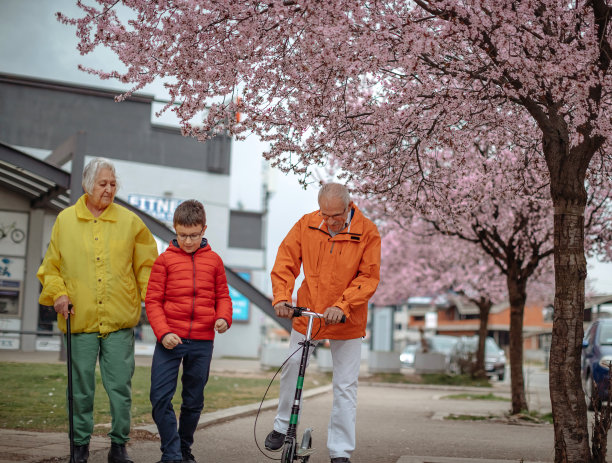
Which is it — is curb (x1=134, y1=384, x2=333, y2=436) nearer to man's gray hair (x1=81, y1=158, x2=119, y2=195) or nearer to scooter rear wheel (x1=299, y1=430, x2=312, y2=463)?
scooter rear wheel (x1=299, y1=430, x2=312, y2=463)

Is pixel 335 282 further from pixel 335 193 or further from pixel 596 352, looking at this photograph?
pixel 596 352

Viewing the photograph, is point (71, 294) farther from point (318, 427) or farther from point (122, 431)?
point (318, 427)

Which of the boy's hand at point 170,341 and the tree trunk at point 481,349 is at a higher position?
the boy's hand at point 170,341

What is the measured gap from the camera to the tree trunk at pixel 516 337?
12.5 m

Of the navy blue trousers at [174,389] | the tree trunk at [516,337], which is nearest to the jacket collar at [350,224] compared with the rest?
the navy blue trousers at [174,389]

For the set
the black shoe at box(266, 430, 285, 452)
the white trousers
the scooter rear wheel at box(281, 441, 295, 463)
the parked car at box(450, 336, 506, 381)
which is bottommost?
the parked car at box(450, 336, 506, 381)

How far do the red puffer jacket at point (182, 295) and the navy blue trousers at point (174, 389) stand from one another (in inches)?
4.8

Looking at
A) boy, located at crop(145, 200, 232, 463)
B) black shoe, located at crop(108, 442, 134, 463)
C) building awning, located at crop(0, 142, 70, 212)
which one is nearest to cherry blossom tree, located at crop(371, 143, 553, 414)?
boy, located at crop(145, 200, 232, 463)

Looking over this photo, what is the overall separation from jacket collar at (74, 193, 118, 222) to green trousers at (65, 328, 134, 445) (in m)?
0.78

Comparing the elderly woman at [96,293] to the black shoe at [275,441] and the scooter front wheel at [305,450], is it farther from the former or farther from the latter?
the scooter front wheel at [305,450]

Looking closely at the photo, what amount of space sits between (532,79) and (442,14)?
88 centimetres

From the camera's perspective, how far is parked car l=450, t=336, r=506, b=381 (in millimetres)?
26514

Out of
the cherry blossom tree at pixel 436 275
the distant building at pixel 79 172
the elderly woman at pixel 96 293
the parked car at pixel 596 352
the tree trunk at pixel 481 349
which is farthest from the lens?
the cherry blossom tree at pixel 436 275

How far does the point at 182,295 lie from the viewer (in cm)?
512
